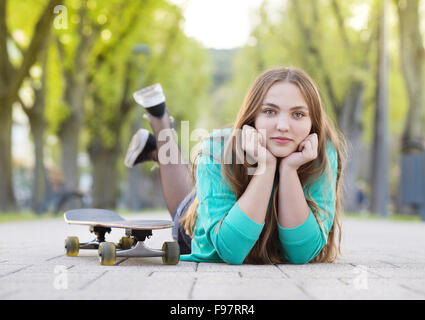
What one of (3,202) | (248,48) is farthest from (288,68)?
(248,48)

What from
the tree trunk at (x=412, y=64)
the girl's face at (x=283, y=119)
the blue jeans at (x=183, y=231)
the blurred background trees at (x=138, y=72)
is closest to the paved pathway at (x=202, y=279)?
the blue jeans at (x=183, y=231)

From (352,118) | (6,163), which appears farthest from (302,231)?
(352,118)

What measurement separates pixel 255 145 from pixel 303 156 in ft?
0.95

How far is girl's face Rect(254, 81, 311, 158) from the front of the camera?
361 cm

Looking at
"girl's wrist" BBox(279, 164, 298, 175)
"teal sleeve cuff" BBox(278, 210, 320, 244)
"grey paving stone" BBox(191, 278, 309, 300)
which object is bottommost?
"grey paving stone" BBox(191, 278, 309, 300)

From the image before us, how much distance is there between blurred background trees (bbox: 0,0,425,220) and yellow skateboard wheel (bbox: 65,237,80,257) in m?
8.56

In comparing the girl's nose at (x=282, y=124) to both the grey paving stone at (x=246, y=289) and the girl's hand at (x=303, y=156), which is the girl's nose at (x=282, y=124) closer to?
the girl's hand at (x=303, y=156)

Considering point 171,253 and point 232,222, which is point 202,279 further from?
point 171,253

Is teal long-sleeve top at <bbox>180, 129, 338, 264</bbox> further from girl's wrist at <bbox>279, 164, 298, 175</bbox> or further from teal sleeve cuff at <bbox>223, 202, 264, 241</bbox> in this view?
girl's wrist at <bbox>279, 164, 298, 175</bbox>

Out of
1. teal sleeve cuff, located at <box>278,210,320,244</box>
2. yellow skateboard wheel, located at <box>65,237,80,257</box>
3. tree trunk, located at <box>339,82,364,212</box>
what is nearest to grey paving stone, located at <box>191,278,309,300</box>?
teal sleeve cuff, located at <box>278,210,320,244</box>

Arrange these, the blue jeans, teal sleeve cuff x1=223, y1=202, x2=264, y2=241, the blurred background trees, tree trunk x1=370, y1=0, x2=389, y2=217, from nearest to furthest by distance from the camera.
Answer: teal sleeve cuff x1=223, y1=202, x2=264, y2=241, the blue jeans, the blurred background trees, tree trunk x1=370, y1=0, x2=389, y2=217

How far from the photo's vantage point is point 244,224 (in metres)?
3.52
